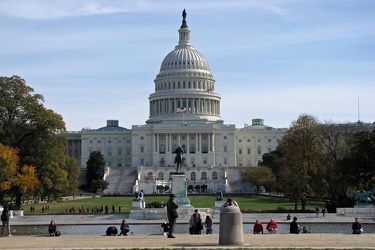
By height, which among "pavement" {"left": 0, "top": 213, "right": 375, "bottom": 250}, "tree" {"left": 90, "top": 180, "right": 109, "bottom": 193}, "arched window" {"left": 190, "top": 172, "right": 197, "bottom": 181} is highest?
"arched window" {"left": 190, "top": 172, "right": 197, "bottom": 181}

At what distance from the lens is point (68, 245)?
23406mm

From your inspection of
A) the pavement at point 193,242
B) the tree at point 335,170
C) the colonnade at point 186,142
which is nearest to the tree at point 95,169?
the colonnade at point 186,142

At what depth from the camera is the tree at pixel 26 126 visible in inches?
2355

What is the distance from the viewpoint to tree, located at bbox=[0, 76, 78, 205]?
2355 inches

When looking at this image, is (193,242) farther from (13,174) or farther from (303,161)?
(303,161)

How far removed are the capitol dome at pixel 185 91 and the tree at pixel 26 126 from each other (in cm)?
9497

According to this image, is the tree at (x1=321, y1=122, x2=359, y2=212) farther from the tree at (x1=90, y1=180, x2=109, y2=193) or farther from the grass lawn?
the tree at (x1=90, y1=180, x2=109, y2=193)

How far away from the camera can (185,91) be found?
524ft

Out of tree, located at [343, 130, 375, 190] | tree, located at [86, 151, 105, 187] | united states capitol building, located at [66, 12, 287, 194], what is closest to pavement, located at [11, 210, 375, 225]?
tree, located at [343, 130, 375, 190]

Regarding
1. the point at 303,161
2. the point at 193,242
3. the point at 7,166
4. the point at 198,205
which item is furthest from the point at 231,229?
the point at 198,205

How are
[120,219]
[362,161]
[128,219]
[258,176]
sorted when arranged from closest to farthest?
[128,219], [120,219], [362,161], [258,176]

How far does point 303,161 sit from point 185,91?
98.0 metres

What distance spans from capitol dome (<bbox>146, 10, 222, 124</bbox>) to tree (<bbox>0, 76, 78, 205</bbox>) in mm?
94966

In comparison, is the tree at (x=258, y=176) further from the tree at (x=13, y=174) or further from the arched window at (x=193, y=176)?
the tree at (x=13, y=174)
